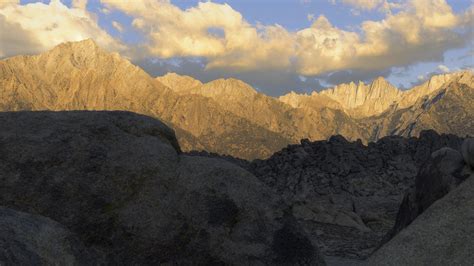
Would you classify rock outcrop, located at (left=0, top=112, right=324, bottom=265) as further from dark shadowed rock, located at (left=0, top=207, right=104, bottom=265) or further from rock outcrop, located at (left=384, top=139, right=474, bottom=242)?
rock outcrop, located at (left=384, top=139, right=474, bottom=242)

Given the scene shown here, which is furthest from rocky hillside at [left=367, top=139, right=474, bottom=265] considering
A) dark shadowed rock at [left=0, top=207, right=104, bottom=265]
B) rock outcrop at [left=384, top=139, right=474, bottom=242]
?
dark shadowed rock at [left=0, top=207, right=104, bottom=265]

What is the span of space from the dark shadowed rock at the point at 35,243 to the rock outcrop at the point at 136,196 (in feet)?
6.75

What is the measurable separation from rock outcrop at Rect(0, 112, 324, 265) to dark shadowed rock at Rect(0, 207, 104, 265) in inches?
81.0

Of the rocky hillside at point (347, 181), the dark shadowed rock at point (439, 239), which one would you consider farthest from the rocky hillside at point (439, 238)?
the rocky hillside at point (347, 181)

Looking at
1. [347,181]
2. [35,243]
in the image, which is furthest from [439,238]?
[347,181]

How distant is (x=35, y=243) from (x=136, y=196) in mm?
3821

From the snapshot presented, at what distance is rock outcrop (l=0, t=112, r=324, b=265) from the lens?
11523mm

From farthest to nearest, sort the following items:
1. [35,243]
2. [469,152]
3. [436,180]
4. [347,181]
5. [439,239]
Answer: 1. [347,181]
2. [436,180]
3. [469,152]
4. [439,239]
5. [35,243]

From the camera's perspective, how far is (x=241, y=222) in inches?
486

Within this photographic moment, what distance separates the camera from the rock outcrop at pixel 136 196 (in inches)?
454

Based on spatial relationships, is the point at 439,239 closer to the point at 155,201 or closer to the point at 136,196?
the point at 155,201

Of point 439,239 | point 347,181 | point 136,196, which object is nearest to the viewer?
point 439,239

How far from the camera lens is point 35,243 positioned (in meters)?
8.34

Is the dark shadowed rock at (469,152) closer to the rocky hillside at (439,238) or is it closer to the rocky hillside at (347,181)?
the rocky hillside at (439,238)
